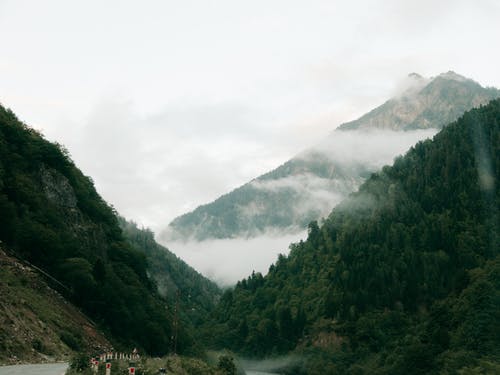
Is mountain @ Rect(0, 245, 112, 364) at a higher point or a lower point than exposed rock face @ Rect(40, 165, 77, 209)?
lower

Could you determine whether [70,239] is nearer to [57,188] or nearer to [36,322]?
[57,188]

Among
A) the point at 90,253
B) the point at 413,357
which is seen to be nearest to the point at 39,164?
the point at 90,253

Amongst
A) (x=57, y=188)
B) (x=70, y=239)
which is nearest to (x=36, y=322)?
(x=70, y=239)

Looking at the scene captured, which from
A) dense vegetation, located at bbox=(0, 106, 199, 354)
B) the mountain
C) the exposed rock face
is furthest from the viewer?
the exposed rock face

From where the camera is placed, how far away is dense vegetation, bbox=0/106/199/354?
86188 mm

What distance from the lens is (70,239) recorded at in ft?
315

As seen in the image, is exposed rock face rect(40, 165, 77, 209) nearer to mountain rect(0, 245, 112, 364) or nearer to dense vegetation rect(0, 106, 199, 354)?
dense vegetation rect(0, 106, 199, 354)

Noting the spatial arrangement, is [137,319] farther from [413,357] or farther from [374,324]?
[374,324]

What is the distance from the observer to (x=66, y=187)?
361 ft

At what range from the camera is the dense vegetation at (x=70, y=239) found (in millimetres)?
86188

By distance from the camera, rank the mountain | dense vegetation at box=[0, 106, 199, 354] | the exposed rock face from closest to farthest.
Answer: the mountain, dense vegetation at box=[0, 106, 199, 354], the exposed rock face

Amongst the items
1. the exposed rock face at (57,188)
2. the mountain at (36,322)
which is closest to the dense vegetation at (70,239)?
the exposed rock face at (57,188)

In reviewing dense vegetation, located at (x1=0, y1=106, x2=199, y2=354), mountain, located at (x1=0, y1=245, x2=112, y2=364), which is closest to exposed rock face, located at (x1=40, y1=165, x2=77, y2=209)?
dense vegetation, located at (x1=0, y1=106, x2=199, y2=354)

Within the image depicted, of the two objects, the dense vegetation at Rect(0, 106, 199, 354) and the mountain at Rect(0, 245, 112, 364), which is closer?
the mountain at Rect(0, 245, 112, 364)
